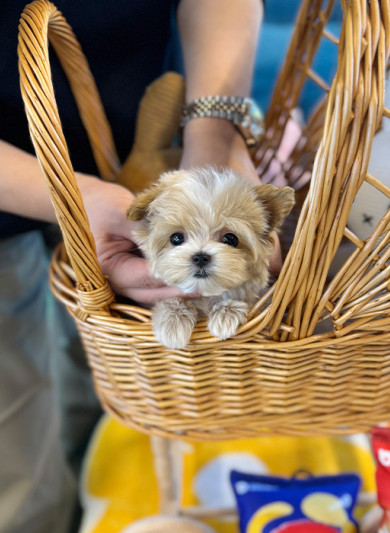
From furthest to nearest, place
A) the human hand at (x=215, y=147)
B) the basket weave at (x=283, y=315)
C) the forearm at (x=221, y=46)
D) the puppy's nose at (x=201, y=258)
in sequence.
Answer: the forearm at (x=221, y=46)
the human hand at (x=215, y=147)
the puppy's nose at (x=201, y=258)
the basket weave at (x=283, y=315)

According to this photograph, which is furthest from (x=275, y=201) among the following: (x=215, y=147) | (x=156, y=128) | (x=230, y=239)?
(x=156, y=128)

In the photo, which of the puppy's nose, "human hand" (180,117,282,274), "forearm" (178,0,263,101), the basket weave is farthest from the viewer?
"forearm" (178,0,263,101)

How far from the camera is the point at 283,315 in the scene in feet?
2.07

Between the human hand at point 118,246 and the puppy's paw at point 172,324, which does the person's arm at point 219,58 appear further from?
the puppy's paw at point 172,324

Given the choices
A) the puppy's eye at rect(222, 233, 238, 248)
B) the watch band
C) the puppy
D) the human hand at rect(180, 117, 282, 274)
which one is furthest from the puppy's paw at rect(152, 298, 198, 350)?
the watch band

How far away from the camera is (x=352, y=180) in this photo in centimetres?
51

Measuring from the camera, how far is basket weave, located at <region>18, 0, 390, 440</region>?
0.50 m

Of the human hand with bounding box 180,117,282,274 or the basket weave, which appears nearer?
the basket weave

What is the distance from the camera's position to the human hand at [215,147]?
0.87 meters

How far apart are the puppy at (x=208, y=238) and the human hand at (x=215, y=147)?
0.64 feet

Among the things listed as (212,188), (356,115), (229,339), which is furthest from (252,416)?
(356,115)

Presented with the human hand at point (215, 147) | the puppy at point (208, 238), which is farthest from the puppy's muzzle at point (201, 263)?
the human hand at point (215, 147)

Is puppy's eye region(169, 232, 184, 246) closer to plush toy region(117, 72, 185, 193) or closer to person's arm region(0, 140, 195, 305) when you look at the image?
person's arm region(0, 140, 195, 305)

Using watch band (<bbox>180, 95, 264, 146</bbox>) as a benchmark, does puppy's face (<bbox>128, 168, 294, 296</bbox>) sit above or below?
below
